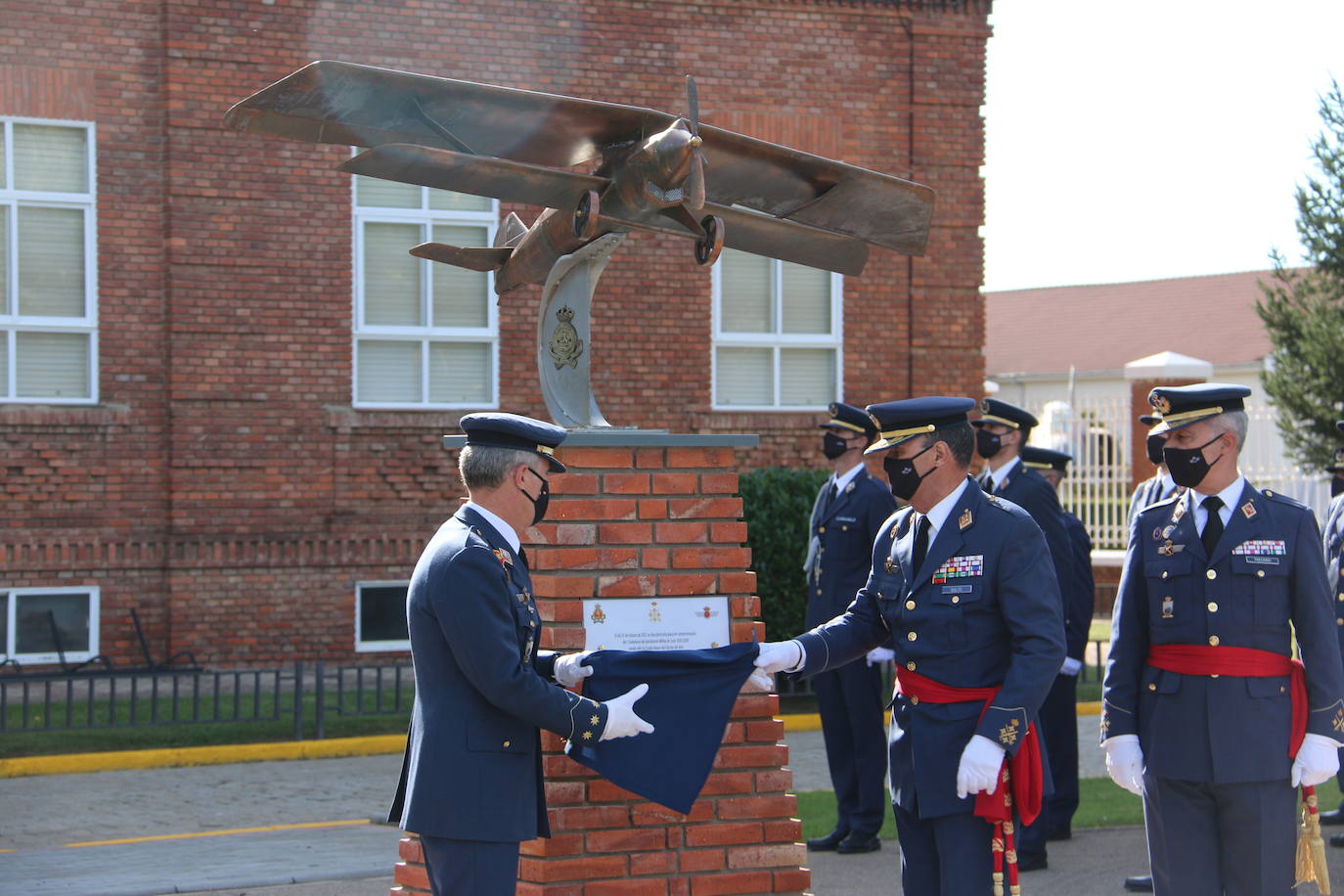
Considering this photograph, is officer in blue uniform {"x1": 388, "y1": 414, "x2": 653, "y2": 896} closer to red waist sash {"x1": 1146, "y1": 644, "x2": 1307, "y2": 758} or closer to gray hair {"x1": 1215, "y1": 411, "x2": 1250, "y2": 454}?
red waist sash {"x1": 1146, "y1": 644, "x2": 1307, "y2": 758}

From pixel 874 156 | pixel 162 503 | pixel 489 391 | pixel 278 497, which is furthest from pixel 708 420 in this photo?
pixel 162 503

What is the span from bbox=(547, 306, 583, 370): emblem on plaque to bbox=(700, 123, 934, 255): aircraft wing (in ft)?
2.39

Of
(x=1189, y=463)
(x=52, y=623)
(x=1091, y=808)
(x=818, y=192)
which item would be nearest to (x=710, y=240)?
(x=818, y=192)

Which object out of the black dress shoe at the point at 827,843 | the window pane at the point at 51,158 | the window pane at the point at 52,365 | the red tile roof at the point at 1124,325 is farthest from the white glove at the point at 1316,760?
the red tile roof at the point at 1124,325

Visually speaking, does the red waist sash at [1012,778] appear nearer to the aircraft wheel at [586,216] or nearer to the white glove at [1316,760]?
the white glove at [1316,760]

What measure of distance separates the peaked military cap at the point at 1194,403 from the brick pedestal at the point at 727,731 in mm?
1462

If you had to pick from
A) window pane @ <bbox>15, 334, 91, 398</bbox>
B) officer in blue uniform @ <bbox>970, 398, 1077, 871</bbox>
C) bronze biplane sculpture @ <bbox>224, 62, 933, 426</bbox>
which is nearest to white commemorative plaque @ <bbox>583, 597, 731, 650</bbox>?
bronze biplane sculpture @ <bbox>224, 62, 933, 426</bbox>

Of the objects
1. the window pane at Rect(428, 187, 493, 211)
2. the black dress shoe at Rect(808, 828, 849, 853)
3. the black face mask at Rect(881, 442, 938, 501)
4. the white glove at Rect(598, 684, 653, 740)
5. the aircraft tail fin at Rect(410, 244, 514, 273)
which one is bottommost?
the black dress shoe at Rect(808, 828, 849, 853)

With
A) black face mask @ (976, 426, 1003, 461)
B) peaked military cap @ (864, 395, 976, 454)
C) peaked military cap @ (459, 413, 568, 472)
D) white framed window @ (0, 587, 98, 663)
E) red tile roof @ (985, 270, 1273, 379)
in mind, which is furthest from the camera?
red tile roof @ (985, 270, 1273, 379)

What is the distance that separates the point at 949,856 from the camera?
460 cm

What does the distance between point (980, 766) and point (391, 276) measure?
11000 millimetres

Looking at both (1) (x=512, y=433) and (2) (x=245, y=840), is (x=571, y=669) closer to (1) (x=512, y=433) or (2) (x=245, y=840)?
(1) (x=512, y=433)

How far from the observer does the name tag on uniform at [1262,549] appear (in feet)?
16.4

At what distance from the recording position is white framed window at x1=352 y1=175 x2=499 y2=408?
1438cm
